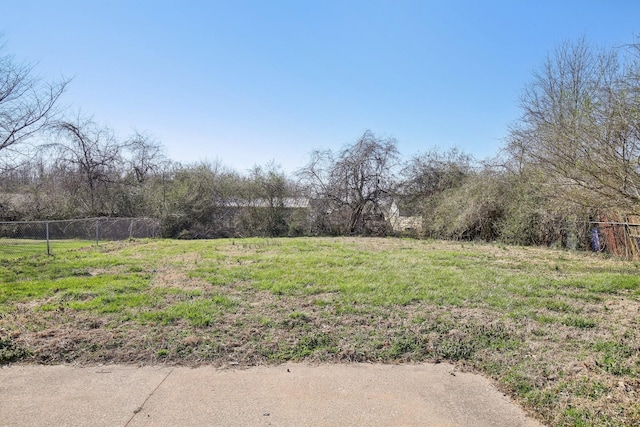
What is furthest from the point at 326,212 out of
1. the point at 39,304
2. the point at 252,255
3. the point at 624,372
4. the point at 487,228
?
the point at 624,372

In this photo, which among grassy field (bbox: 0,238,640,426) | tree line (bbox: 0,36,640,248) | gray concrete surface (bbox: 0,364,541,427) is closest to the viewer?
gray concrete surface (bbox: 0,364,541,427)

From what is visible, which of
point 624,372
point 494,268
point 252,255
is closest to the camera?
point 624,372

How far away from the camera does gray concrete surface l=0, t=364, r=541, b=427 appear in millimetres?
2635

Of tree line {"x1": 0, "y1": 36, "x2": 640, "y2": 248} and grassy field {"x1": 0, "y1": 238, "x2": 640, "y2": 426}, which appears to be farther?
tree line {"x1": 0, "y1": 36, "x2": 640, "y2": 248}

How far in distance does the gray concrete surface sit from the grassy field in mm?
216

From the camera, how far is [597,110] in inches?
195

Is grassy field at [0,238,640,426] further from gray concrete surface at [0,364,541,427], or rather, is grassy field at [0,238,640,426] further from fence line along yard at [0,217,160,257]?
fence line along yard at [0,217,160,257]

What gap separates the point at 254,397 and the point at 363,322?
1.89 metres

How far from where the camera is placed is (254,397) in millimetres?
2926

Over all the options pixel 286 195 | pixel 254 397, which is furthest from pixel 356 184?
pixel 254 397

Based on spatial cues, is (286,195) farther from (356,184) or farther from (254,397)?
(254,397)

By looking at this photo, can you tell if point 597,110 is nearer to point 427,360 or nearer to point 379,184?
point 427,360

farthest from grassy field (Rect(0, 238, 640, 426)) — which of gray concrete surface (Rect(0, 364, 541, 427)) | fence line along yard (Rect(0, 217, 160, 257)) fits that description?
fence line along yard (Rect(0, 217, 160, 257))

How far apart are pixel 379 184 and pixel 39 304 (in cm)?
1727
